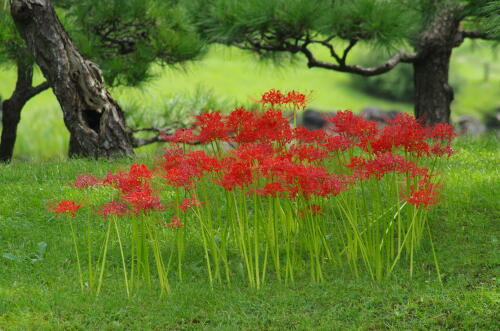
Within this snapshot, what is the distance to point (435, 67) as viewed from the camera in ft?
28.3

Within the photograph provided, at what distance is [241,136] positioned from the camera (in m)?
4.47

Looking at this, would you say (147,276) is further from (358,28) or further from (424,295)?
(358,28)

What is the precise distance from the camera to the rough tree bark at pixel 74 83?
7.17 m

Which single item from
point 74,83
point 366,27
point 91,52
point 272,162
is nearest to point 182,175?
point 272,162

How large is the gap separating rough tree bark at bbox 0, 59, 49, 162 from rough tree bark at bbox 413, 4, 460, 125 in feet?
15.5

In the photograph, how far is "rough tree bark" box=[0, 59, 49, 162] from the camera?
8664 millimetres

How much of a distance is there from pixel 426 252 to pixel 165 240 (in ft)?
6.64

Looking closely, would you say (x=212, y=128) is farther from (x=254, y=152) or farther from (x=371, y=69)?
(x=371, y=69)

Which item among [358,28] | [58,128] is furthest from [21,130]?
[358,28]

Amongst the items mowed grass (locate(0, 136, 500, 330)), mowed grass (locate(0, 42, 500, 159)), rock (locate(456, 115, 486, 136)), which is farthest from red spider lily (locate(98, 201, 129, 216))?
rock (locate(456, 115, 486, 136))

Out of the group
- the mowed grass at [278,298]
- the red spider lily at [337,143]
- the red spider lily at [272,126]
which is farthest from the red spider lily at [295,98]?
the mowed grass at [278,298]

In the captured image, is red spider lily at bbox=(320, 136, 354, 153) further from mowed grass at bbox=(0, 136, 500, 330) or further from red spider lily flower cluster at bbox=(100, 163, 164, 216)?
red spider lily flower cluster at bbox=(100, 163, 164, 216)

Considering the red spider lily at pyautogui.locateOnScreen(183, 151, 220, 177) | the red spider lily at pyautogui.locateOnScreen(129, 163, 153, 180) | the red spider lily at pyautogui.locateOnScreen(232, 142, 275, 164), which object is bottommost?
the red spider lily at pyautogui.locateOnScreen(129, 163, 153, 180)

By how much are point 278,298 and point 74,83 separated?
13.8ft
